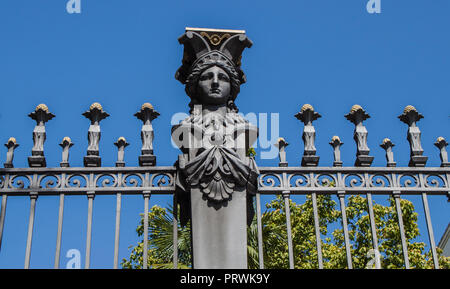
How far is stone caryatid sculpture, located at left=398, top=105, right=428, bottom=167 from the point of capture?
7492mm

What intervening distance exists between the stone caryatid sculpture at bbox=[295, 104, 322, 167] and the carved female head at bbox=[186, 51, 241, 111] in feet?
2.65

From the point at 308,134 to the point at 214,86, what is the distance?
121 centimetres

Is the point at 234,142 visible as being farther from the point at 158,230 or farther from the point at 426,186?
the point at 158,230

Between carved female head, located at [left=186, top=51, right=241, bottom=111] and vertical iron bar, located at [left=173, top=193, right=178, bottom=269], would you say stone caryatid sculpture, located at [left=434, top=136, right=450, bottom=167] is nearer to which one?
carved female head, located at [left=186, top=51, right=241, bottom=111]

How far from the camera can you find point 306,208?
19.1 m

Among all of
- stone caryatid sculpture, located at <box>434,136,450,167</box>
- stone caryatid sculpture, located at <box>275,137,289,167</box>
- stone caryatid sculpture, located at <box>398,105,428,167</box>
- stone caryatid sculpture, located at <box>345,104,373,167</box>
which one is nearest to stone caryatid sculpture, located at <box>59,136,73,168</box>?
stone caryatid sculpture, located at <box>275,137,289,167</box>

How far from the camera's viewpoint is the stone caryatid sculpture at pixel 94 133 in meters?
7.22

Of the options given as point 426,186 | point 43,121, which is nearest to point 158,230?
point 43,121

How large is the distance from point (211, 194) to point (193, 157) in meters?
0.51

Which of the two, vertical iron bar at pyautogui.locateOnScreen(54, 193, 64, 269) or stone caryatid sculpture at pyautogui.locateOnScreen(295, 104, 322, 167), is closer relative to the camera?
vertical iron bar at pyautogui.locateOnScreen(54, 193, 64, 269)

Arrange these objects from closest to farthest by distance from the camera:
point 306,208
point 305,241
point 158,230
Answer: point 158,230 < point 305,241 < point 306,208

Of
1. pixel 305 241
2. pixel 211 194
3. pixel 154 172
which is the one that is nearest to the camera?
pixel 211 194

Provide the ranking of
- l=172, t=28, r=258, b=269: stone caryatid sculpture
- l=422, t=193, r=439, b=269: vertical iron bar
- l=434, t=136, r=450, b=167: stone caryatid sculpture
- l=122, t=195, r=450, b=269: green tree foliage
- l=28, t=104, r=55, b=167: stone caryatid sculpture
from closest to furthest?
l=172, t=28, r=258, b=269: stone caryatid sculpture
l=422, t=193, r=439, b=269: vertical iron bar
l=28, t=104, r=55, b=167: stone caryatid sculpture
l=434, t=136, r=450, b=167: stone caryatid sculpture
l=122, t=195, r=450, b=269: green tree foliage

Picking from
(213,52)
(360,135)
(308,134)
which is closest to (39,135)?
(213,52)
